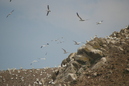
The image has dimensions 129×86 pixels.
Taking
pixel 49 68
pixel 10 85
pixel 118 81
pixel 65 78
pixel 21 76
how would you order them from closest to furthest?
pixel 118 81
pixel 65 78
pixel 10 85
pixel 21 76
pixel 49 68

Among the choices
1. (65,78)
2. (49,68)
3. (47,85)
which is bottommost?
(49,68)

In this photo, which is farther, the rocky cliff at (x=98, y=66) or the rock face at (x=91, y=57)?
the rock face at (x=91, y=57)

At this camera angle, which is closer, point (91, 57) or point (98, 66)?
point (98, 66)

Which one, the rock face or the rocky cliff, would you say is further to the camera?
the rock face

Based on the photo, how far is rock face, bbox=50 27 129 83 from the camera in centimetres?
2246

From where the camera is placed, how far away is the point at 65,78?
73.3 ft

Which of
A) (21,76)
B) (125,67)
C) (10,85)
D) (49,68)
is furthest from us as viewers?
(49,68)

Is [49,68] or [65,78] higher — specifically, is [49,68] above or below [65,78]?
below

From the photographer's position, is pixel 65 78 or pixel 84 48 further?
pixel 84 48

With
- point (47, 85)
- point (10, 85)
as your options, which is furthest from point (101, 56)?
point (10, 85)

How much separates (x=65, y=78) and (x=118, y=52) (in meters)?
8.68

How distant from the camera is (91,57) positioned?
23906 millimetres

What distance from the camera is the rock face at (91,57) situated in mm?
22462

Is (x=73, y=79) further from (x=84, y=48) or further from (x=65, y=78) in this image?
(x=84, y=48)
